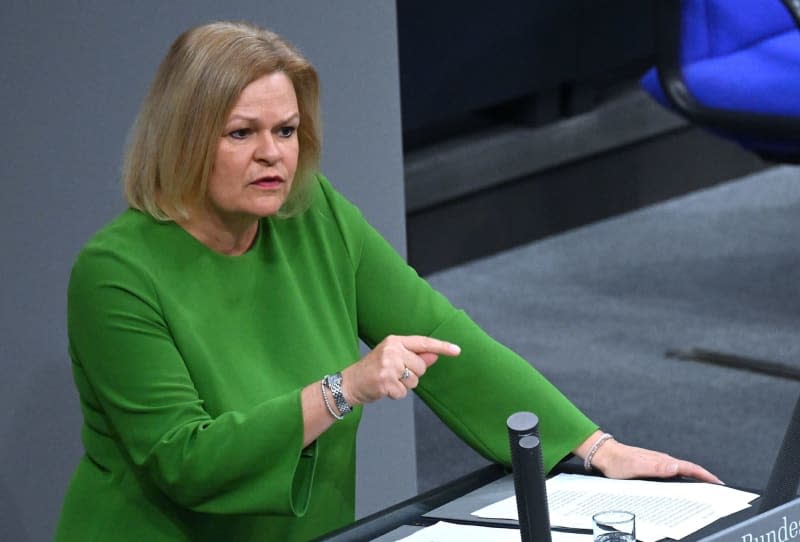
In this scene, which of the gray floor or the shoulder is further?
the gray floor

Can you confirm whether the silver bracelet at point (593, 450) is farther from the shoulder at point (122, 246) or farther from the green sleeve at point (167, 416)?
the shoulder at point (122, 246)

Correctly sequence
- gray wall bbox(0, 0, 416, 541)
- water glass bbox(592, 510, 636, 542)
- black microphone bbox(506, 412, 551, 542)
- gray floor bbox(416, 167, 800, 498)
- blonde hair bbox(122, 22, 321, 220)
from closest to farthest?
black microphone bbox(506, 412, 551, 542), water glass bbox(592, 510, 636, 542), blonde hair bbox(122, 22, 321, 220), gray wall bbox(0, 0, 416, 541), gray floor bbox(416, 167, 800, 498)

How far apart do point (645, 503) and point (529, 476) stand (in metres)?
0.46

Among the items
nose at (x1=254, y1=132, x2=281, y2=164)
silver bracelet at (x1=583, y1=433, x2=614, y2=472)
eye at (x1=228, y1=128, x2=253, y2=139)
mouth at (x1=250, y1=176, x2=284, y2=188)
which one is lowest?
silver bracelet at (x1=583, y1=433, x2=614, y2=472)

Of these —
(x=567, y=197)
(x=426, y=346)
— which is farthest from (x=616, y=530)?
(x=567, y=197)

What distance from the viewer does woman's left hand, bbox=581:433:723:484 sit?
1767 mm

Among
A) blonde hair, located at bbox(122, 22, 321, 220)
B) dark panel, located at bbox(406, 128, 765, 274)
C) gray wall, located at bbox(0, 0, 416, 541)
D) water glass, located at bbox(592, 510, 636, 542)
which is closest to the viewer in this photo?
water glass, located at bbox(592, 510, 636, 542)

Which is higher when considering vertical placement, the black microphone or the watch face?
the black microphone

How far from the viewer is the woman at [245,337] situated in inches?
67.4

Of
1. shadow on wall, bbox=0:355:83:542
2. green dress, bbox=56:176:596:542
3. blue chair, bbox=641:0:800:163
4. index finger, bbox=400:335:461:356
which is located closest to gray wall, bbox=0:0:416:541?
shadow on wall, bbox=0:355:83:542

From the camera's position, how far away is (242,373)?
1.85 meters

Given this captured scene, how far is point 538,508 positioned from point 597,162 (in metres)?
3.67

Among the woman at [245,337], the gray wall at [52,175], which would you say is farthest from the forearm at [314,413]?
the gray wall at [52,175]

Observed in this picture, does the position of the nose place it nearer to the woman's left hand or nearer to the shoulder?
the shoulder
